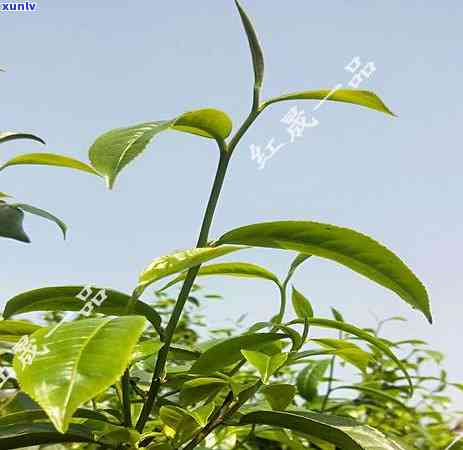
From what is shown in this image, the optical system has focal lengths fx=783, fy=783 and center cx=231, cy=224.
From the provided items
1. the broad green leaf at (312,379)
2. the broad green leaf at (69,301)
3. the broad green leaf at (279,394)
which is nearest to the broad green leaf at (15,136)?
the broad green leaf at (69,301)

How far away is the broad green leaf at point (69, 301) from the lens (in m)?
0.97

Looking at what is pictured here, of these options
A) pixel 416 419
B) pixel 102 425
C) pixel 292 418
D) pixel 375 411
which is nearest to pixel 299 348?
pixel 292 418

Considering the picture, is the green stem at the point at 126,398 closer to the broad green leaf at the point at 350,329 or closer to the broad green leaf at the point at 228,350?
the broad green leaf at the point at 228,350

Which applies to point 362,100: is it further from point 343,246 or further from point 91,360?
point 91,360

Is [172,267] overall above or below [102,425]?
above

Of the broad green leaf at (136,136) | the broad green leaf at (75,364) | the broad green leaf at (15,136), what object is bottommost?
the broad green leaf at (75,364)

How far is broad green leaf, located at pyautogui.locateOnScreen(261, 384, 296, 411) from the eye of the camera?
960 millimetres

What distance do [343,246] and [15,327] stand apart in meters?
0.41

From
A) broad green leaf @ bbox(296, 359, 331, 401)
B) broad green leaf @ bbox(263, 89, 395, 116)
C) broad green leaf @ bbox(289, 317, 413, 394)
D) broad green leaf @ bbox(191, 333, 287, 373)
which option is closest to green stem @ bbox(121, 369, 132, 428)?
broad green leaf @ bbox(191, 333, 287, 373)

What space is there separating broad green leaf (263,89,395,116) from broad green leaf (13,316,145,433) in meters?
0.39

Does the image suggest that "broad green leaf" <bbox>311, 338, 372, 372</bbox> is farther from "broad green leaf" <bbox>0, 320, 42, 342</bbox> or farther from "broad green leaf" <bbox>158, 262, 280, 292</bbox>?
"broad green leaf" <bbox>0, 320, 42, 342</bbox>

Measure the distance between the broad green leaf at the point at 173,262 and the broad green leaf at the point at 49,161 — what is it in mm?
286

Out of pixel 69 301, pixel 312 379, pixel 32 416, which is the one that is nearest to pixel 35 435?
pixel 32 416

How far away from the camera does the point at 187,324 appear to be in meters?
3.29
